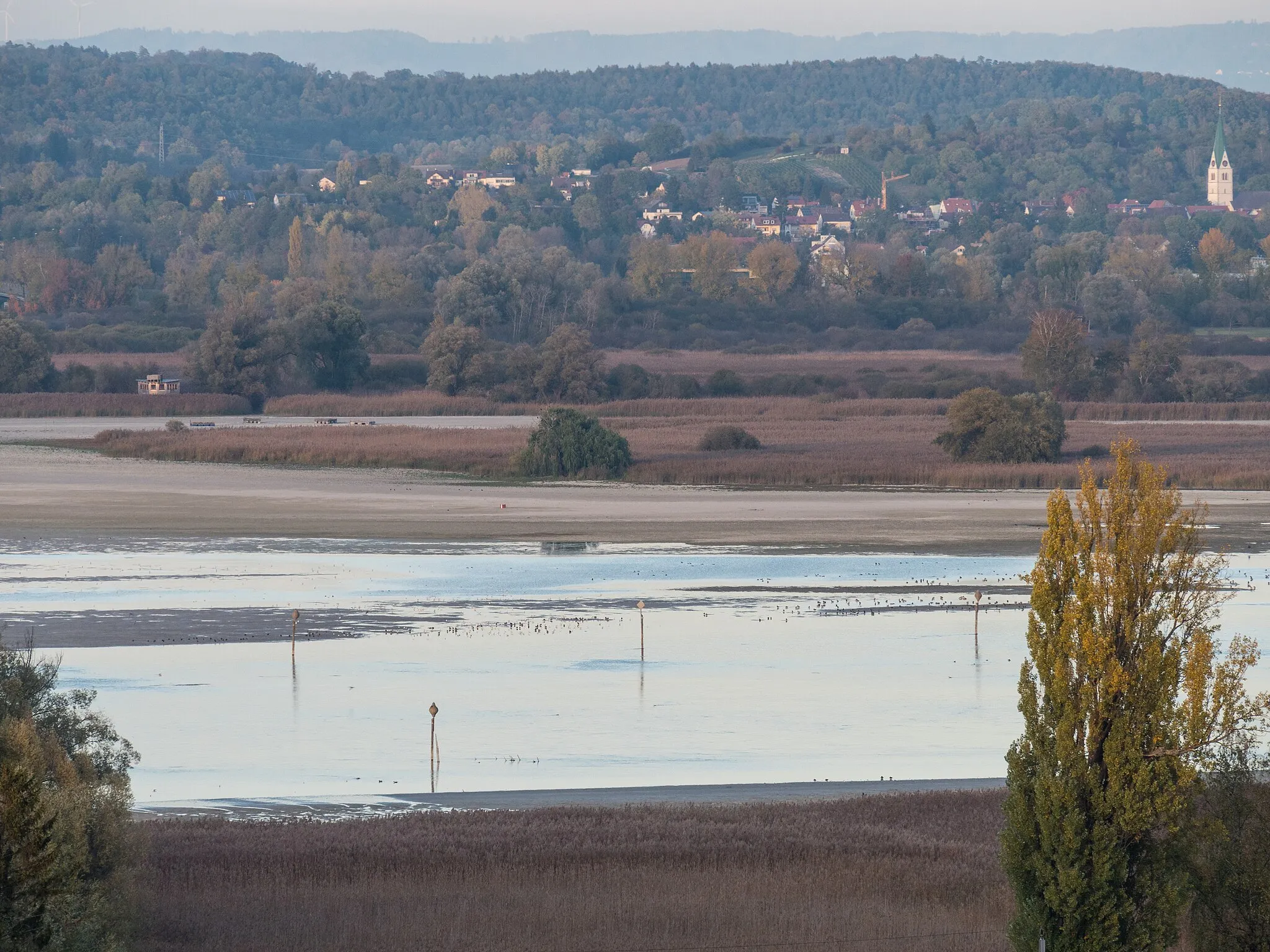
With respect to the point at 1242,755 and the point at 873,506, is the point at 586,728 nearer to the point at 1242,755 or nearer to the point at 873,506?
the point at 1242,755

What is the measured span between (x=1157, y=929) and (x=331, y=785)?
38.0ft

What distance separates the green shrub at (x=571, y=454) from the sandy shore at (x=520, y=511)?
2.24 meters

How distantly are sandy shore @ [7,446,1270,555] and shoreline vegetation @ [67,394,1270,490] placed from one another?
2177 millimetres

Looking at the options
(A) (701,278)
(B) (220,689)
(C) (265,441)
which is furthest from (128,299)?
(B) (220,689)

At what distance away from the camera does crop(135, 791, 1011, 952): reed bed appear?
1772 cm

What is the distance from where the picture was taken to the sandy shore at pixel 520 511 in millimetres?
50250

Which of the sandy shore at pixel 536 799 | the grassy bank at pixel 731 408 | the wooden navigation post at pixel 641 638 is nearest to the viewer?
the sandy shore at pixel 536 799

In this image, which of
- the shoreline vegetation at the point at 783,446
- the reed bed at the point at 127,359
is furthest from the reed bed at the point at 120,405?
the shoreline vegetation at the point at 783,446

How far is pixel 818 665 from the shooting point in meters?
32.2

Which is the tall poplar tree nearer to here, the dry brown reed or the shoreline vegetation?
the shoreline vegetation

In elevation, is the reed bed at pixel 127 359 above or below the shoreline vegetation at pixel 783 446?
above

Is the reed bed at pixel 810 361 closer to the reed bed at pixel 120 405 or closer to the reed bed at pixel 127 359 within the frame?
the reed bed at pixel 120 405

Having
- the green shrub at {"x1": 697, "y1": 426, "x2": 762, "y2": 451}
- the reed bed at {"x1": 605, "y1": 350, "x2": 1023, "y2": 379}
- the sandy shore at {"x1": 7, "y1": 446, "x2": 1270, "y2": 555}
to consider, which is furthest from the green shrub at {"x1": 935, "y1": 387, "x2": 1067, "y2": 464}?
the reed bed at {"x1": 605, "y1": 350, "x2": 1023, "y2": 379}

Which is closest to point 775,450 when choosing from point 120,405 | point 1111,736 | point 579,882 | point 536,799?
point 120,405
